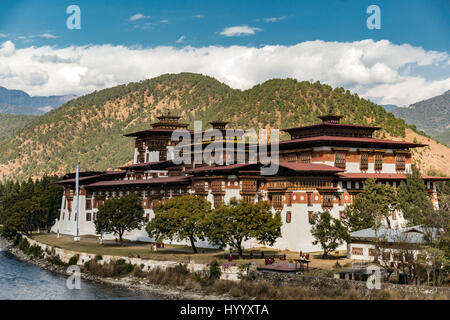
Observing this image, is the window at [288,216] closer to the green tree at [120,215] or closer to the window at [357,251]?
the window at [357,251]

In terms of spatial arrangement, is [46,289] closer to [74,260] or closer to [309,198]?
[74,260]

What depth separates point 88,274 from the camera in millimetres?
74625

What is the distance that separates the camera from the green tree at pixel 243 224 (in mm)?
69312

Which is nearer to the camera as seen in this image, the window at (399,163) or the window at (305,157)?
the window at (305,157)

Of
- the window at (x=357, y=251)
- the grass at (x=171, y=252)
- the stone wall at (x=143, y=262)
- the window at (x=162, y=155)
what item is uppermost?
the window at (x=162, y=155)

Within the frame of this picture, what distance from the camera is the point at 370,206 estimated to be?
250ft

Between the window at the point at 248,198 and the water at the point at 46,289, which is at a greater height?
the window at the point at 248,198

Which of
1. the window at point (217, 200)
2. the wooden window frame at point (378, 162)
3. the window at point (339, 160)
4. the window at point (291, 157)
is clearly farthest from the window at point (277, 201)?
the wooden window frame at point (378, 162)

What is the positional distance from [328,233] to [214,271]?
16071mm

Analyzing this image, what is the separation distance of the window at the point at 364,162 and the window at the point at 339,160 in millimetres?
3685

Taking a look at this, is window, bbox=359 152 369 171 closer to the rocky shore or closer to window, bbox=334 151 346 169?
window, bbox=334 151 346 169

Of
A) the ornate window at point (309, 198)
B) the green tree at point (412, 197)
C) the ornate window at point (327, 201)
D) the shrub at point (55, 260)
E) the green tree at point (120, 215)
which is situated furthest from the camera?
the green tree at point (120, 215)

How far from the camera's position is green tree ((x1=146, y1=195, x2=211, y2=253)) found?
75.0 meters

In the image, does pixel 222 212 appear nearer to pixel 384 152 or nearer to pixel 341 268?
pixel 341 268
